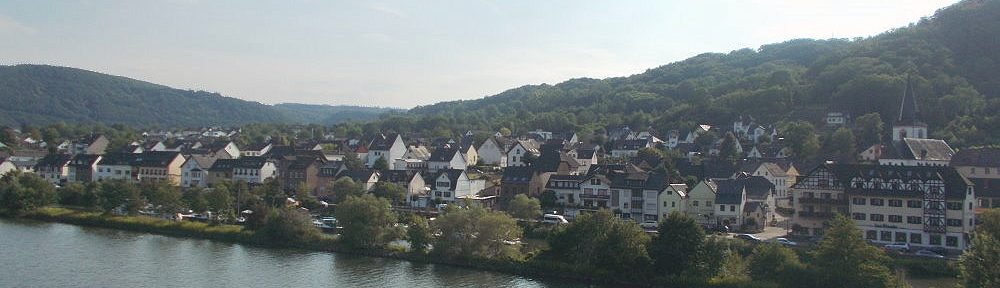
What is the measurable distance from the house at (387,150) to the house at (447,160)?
481 centimetres

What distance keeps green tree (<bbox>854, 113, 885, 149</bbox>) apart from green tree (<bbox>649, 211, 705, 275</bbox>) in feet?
110

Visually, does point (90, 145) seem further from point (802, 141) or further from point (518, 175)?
point (802, 141)

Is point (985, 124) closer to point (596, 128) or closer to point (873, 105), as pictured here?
point (873, 105)

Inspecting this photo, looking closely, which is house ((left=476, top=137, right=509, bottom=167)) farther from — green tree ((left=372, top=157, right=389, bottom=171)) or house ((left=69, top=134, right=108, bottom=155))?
house ((left=69, top=134, right=108, bottom=155))

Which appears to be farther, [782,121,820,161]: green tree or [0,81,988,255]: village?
[782,121,820,161]: green tree

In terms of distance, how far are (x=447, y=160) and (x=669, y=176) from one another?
53.2 feet

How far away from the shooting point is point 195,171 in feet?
179

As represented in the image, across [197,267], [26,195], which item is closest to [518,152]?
[26,195]

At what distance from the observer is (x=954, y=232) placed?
29922mm

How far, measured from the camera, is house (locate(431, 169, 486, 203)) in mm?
42853

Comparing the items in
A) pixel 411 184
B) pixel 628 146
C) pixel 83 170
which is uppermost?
pixel 628 146

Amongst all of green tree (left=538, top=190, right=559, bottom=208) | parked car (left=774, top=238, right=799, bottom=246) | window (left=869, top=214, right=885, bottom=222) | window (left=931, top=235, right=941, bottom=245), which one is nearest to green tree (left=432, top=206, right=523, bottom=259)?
parked car (left=774, top=238, right=799, bottom=246)

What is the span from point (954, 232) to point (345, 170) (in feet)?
103

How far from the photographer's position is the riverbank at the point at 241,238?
1053 inches
